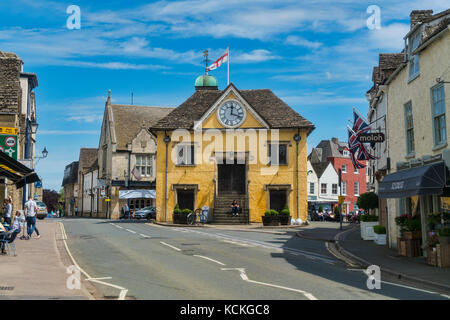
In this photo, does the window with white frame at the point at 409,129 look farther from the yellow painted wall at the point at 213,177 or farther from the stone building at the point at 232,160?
the yellow painted wall at the point at 213,177

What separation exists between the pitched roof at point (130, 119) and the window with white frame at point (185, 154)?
1754 cm

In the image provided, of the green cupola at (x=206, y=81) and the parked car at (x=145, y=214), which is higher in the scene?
the green cupola at (x=206, y=81)

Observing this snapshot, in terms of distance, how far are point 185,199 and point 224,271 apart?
2671 cm

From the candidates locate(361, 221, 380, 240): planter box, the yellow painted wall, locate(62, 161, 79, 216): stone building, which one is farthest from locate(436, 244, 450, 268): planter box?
locate(62, 161, 79, 216): stone building

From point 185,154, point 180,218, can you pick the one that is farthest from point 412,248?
point 185,154

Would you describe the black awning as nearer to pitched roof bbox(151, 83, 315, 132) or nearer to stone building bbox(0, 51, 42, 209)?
stone building bbox(0, 51, 42, 209)

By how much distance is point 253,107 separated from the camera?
39438 mm

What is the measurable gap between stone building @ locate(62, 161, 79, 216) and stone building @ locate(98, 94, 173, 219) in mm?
29377

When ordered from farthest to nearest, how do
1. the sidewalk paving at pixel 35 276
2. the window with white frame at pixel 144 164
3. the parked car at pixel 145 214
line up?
1. the window with white frame at pixel 144 164
2. the parked car at pixel 145 214
3. the sidewalk paving at pixel 35 276

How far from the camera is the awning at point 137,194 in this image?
5356 cm

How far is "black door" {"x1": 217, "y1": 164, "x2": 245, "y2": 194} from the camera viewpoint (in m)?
39.4

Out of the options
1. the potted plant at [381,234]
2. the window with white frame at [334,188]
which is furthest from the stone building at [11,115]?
the window with white frame at [334,188]
